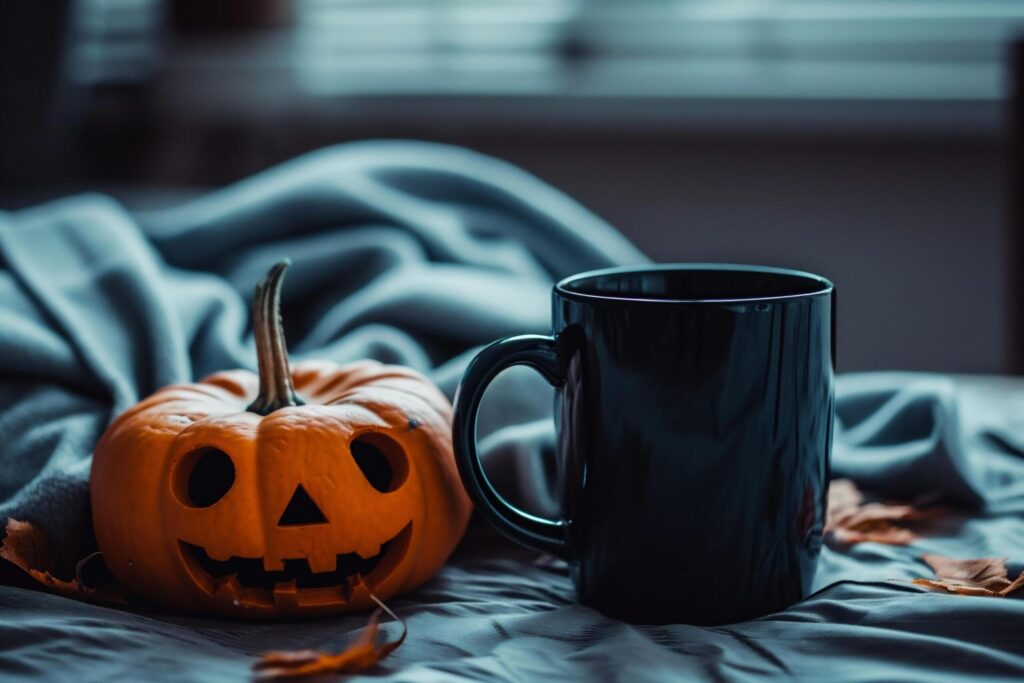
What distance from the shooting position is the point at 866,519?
65cm

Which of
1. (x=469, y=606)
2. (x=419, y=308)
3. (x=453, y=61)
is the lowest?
(x=469, y=606)

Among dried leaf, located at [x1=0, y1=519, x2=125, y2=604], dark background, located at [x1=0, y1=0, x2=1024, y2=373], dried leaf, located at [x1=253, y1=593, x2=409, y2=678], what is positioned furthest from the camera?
dark background, located at [x1=0, y1=0, x2=1024, y2=373]

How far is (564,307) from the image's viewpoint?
1.73 ft

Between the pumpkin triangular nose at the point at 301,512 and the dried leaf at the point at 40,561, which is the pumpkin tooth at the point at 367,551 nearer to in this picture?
the pumpkin triangular nose at the point at 301,512

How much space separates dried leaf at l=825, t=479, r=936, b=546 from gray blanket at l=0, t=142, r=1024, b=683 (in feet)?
0.05

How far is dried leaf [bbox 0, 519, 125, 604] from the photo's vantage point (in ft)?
1.81

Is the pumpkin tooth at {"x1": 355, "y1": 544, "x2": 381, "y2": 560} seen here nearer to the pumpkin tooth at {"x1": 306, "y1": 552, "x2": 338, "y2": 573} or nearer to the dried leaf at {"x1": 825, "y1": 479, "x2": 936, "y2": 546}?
the pumpkin tooth at {"x1": 306, "y1": 552, "x2": 338, "y2": 573}

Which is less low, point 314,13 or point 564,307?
point 314,13

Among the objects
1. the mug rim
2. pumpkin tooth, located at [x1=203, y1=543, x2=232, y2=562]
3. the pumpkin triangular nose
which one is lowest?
pumpkin tooth, located at [x1=203, y1=543, x2=232, y2=562]

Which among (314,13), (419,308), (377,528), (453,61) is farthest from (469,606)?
(314,13)

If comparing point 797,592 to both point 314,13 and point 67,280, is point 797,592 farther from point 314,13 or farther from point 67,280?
point 314,13

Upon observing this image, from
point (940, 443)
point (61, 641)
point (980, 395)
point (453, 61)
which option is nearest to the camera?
point (61, 641)

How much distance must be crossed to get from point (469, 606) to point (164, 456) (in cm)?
17

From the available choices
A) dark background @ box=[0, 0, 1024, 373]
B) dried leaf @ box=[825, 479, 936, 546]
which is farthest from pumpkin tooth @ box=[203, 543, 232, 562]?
dark background @ box=[0, 0, 1024, 373]
